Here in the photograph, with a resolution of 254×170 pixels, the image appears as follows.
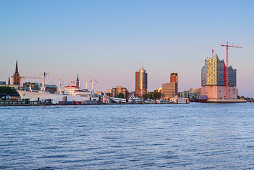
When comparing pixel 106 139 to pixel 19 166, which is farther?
pixel 106 139

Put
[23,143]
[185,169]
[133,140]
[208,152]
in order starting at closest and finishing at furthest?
[185,169], [208,152], [23,143], [133,140]

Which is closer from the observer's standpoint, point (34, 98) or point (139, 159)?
point (139, 159)

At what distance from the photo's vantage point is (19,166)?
19391 millimetres

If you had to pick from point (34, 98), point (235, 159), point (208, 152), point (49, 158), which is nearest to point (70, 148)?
point (49, 158)

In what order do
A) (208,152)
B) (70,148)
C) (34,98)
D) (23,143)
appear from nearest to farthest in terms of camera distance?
(208,152) → (70,148) → (23,143) → (34,98)

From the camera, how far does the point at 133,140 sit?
30484 millimetres

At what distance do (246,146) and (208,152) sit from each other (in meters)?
4.66

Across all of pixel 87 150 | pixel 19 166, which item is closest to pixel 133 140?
pixel 87 150

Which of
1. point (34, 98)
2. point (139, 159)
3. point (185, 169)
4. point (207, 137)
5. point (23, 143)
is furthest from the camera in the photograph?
point (34, 98)

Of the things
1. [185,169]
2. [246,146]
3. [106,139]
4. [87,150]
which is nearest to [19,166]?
[87,150]

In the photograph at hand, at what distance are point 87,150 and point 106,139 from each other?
6347mm

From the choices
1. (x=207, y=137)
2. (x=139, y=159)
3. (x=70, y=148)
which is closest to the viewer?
(x=139, y=159)

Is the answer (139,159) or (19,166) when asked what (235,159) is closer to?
(139,159)

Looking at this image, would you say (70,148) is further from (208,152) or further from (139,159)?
(208,152)
